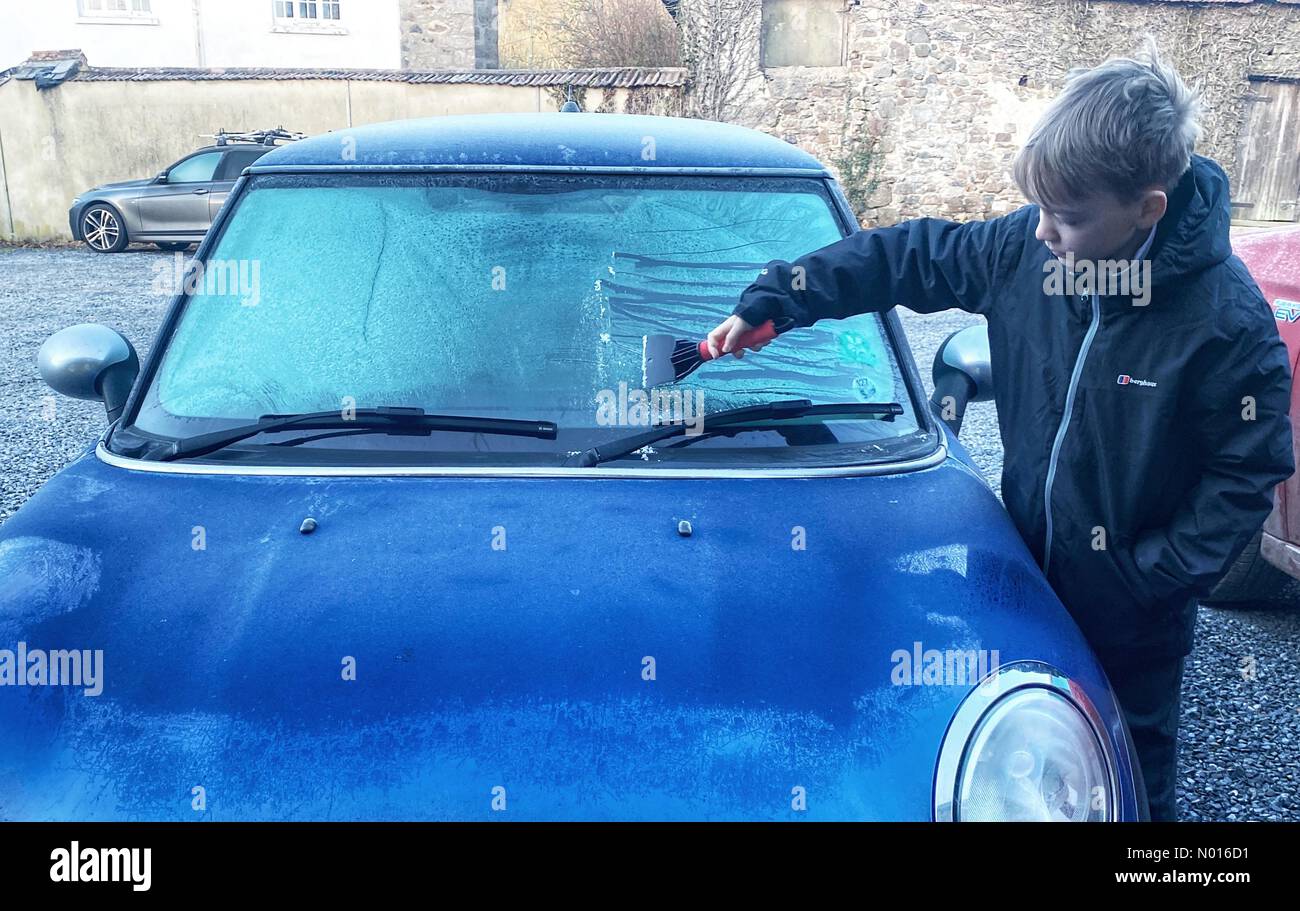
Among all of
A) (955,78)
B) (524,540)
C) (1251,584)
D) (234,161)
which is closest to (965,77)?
(955,78)

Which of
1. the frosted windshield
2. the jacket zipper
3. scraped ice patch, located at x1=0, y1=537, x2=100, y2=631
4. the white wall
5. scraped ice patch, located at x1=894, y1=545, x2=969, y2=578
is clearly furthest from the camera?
the white wall

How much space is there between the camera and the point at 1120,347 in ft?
6.70

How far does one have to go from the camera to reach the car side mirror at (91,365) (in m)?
2.66

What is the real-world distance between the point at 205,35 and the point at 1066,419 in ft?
81.7

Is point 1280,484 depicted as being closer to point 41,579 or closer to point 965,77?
point 41,579

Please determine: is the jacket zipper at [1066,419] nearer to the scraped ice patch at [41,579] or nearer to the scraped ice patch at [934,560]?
the scraped ice patch at [934,560]

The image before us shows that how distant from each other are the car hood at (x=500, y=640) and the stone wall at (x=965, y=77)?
16174mm

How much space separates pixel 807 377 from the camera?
7.82ft

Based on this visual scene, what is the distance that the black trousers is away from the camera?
2230mm

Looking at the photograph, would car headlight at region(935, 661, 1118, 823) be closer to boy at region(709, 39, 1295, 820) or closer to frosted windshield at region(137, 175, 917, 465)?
boy at region(709, 39, 1295, 820)

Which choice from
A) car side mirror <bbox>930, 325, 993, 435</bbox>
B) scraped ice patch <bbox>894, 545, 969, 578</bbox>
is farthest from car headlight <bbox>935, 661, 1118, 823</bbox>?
car side mirror <bbox>930, 325, 993, 435</bbox>

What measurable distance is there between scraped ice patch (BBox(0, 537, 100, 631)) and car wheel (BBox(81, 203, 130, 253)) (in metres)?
16.4
